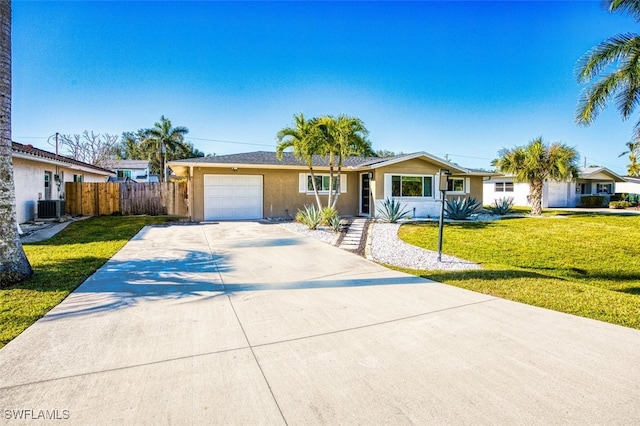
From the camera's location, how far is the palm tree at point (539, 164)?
1888 centimetres

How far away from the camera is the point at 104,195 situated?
18.1 m

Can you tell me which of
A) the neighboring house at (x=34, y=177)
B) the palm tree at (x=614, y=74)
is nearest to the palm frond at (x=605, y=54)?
the palm tree at (x=614, y=74)

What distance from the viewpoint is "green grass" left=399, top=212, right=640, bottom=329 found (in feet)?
16.9

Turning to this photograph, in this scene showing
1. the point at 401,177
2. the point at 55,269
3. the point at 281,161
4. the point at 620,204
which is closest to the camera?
the point at 55,269

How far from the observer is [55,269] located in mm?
6605

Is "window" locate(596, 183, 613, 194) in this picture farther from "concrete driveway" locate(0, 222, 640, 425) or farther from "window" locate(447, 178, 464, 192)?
"concrete driveway" locate(0, 222, 640, 425)

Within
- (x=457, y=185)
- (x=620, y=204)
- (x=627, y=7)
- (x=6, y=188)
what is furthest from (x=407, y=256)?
(x=620, y=204)

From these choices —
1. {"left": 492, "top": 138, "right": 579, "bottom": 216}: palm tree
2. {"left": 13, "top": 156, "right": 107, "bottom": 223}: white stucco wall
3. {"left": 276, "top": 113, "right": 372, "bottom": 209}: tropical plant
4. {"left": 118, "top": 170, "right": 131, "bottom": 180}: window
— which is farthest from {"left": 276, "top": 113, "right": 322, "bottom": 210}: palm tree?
{"left": 118, "top": 170, "right": 131, "bottom": 180}: window

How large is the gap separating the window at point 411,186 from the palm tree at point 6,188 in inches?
568

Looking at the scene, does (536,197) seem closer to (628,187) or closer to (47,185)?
(628,187)

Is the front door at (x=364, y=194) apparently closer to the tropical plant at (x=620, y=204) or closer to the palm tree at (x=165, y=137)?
the tropical plant at (x=620, y=204)

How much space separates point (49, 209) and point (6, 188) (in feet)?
35.9

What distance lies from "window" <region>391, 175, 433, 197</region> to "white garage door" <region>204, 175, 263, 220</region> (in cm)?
673

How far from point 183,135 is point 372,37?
112ft
